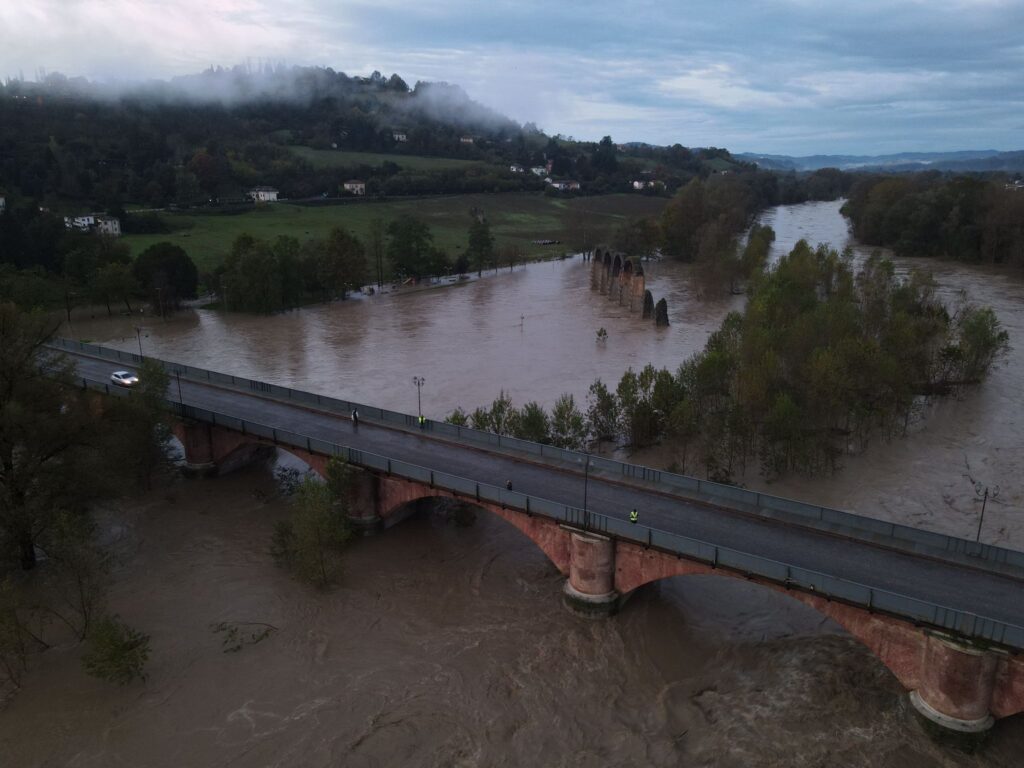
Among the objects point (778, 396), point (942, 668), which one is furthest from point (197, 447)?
point (942, 668)

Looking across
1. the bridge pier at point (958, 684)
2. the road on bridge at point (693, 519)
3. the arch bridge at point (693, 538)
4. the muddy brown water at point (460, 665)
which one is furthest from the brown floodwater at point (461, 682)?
the road on bridge at point (693, 519)

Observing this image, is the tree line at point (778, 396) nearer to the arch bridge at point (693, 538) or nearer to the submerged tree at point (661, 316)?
the arch bridge at point (693, 538)

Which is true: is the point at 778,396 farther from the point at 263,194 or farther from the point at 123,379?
the point at 263,194

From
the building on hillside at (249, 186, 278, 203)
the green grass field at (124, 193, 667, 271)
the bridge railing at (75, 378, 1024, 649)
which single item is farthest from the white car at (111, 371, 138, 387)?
the building on hillside at (249, 186, 278, 203)

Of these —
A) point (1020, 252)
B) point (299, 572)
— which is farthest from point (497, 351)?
point (1020, 252)

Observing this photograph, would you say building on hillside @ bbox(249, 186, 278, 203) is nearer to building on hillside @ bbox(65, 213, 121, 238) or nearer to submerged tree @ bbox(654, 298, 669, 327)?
building on hillside @ bbox(65, 213, 121, 238)
